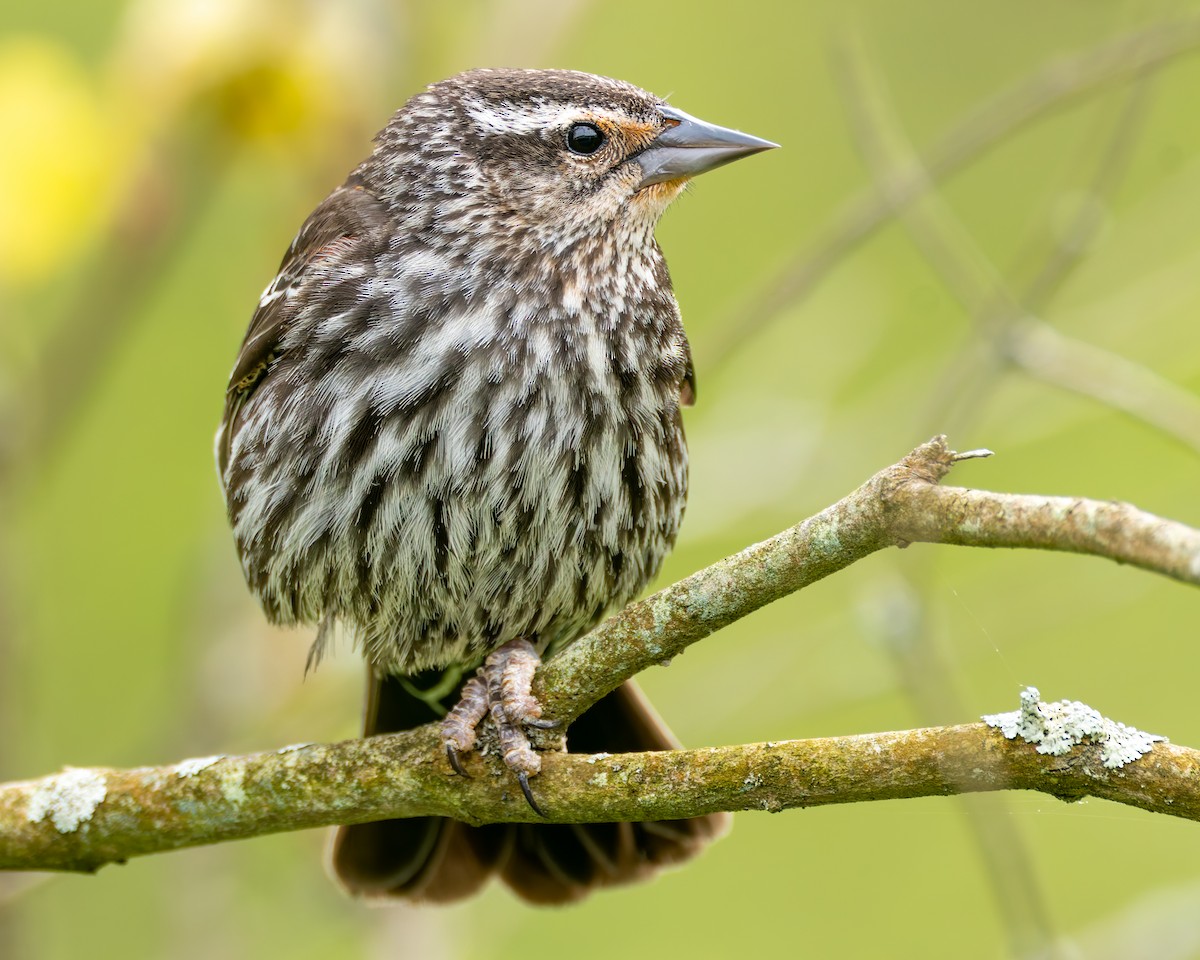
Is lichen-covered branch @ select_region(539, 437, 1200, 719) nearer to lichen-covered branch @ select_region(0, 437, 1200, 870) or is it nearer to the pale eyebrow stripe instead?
lichen-covered branch @ select_region(0, 437, 1200, 870)

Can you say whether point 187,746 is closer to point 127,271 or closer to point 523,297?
point 127,271

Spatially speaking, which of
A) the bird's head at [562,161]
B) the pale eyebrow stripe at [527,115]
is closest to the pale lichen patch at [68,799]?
the bird's head at [562,161]

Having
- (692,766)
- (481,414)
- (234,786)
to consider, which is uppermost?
(481,414)

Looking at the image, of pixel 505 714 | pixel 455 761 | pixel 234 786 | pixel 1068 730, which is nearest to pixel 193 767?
pixel 234 786

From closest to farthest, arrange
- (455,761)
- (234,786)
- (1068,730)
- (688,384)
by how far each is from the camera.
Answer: (1068,730)
(455,761)
(234,786)
(688,384)

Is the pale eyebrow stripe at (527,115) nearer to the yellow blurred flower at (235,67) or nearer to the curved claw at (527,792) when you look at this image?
the yellow blurred flower at (235,67)

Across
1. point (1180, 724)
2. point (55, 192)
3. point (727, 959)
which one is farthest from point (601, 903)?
point (55, 192)

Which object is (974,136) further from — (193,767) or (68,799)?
(68,799)
